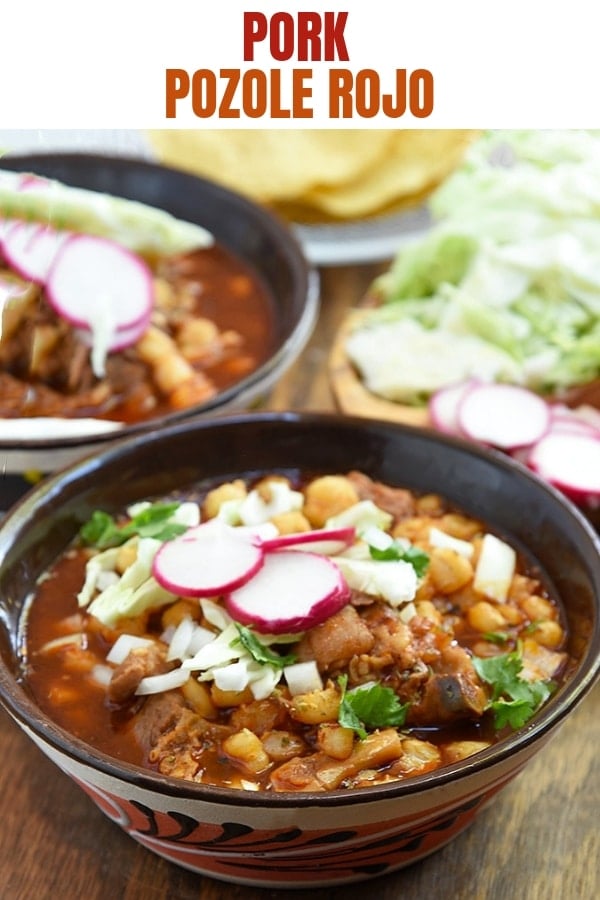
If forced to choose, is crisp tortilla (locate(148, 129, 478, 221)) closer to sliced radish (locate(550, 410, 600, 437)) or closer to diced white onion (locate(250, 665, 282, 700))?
sliced radish (locate(550, 410, 600, 437))

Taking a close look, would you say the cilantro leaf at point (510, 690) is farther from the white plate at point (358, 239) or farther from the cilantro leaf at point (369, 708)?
the white plate at point (358, 239)

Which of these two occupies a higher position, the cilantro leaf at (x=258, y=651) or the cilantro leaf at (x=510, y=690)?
the cilantro leaf at (x=258, y=651)

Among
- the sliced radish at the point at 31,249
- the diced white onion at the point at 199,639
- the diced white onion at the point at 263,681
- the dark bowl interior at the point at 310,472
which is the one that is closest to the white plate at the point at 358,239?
the sliced radish at the point at 31,249

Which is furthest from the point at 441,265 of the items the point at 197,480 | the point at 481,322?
the point at 197,480

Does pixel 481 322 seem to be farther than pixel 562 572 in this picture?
Yes

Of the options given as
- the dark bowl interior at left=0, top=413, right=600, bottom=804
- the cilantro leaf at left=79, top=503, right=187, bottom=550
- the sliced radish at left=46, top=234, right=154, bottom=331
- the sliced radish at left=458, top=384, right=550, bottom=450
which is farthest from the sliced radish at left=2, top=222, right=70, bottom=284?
the sliced radish at left=458, top=384, right=550, bottom=450

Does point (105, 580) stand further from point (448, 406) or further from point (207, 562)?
point (448, 406)

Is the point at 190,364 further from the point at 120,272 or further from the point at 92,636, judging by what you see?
the point at 92,636
